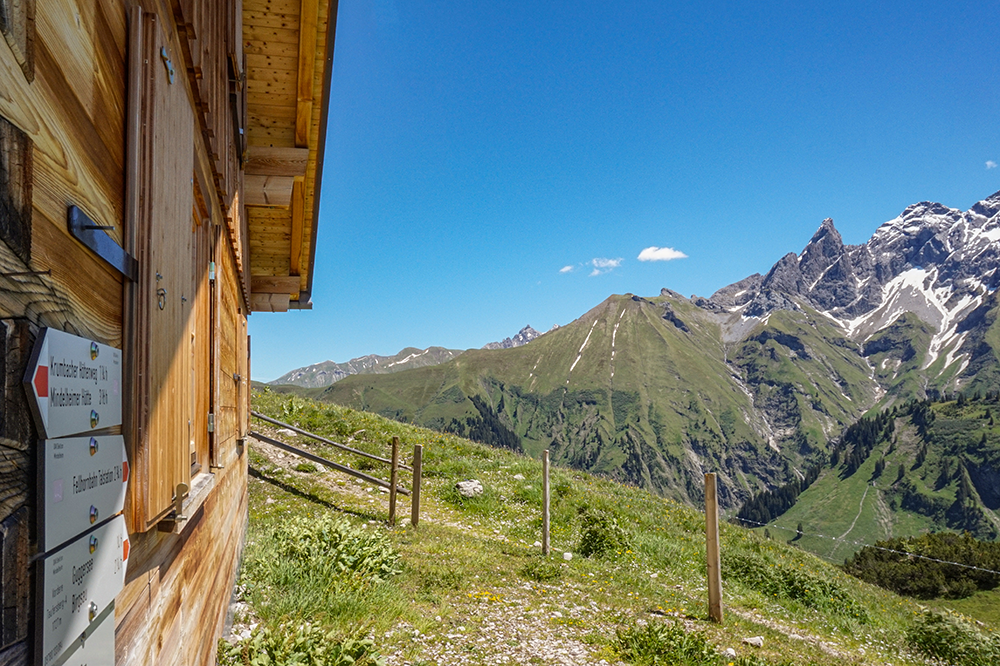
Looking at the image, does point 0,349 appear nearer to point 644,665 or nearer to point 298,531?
point 644,665

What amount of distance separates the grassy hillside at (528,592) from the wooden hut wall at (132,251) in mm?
3031

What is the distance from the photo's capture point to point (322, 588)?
816 cm

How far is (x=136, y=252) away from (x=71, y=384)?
101 centimetres

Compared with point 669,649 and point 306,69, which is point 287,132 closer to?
point 306,69

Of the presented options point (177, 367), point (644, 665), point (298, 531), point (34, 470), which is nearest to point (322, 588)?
point (298, 531)

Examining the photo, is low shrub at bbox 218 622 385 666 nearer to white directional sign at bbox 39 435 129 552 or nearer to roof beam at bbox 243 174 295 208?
white directional sign at bbox 39 435 129 552

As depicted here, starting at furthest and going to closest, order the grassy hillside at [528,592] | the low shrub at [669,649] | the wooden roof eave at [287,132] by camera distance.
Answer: the grassy hillside at [528,592] → the low shrub at [669,649] → the wooden roof eave at [287,132]

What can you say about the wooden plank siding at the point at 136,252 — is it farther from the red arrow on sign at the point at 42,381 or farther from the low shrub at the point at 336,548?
the low shrub at the point at 336,548

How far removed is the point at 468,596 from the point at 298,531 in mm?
3050

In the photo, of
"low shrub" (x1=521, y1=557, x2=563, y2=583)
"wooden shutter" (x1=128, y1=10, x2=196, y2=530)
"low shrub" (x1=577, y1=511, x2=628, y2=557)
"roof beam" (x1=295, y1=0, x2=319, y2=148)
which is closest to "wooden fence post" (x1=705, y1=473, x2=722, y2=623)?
"low shrub" (x1=521, y1=557, x2=563, y2=583)

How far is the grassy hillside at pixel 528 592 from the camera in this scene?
743cm

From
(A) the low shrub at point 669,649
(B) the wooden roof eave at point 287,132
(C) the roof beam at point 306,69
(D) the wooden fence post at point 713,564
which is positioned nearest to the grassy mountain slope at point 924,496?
(D) the wooden fence post at point 713,564

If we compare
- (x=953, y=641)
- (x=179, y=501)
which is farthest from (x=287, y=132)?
(x=953, y=641)

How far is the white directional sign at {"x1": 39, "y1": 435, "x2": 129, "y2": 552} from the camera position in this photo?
1.54 meters
